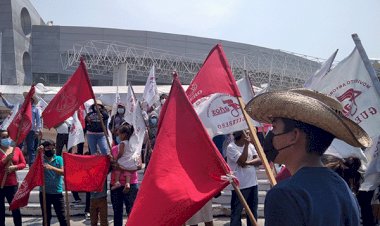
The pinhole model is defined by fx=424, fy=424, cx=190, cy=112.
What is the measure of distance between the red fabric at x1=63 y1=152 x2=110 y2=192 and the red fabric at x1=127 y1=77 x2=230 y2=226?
3.42 m

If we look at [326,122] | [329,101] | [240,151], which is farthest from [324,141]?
[240,151]

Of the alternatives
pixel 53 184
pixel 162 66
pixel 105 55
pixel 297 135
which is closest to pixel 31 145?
pixel 53 184

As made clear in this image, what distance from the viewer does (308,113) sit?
1898 mm

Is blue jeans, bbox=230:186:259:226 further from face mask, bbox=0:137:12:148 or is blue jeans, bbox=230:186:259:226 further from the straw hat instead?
the straw hat

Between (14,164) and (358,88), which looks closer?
(358,88)

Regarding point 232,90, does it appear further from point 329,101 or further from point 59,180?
point 59,180

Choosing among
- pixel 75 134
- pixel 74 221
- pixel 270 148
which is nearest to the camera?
pixel 270 148

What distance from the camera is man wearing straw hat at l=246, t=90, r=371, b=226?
1669 millimetres

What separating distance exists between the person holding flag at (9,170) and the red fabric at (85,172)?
3.17 ft

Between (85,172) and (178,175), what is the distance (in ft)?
12.5

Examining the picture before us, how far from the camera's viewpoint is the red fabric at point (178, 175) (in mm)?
2781

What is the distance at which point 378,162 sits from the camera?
196 inches

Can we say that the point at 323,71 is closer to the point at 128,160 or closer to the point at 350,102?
the point at 350,102

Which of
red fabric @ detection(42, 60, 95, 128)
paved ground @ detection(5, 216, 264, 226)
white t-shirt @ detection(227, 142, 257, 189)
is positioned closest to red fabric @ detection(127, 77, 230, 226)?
white t-shirt @ detection(227, 142, 257, 189)
